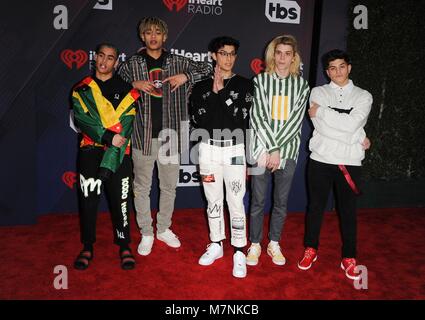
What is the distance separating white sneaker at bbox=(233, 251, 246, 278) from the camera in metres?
3.19

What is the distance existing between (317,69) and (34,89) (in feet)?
10.2

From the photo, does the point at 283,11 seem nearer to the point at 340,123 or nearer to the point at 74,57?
the point at 340,123

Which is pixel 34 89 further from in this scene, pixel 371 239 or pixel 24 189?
pixel 371 239

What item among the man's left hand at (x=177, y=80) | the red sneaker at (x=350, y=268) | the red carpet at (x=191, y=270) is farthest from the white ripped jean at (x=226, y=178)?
the red sneaker at (x=350, y=268)

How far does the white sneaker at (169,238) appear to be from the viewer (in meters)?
3.73

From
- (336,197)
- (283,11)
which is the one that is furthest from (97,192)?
(283,11)

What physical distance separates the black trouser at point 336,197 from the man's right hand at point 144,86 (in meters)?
1.46

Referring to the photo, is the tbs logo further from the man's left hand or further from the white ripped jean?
the white ripped jean

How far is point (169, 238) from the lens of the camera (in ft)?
12.4

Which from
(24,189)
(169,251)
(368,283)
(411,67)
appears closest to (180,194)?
(169,251)

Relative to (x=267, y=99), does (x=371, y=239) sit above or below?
below

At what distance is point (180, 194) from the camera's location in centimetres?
475

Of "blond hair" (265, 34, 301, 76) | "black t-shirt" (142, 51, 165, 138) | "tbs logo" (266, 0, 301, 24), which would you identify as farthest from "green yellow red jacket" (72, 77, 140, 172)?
"tbs logo" (266, 0, 301, 24)

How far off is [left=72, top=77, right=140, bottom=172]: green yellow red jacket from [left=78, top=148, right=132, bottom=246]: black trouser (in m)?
0.10
